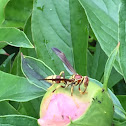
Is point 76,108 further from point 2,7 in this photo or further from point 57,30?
point 2,7

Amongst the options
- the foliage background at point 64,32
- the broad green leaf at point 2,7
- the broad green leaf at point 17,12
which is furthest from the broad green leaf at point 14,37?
the broad green leaf at point 17,12

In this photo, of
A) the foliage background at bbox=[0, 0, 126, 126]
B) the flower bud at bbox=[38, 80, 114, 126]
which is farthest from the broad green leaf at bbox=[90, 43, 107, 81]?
the flower bud at bbox=[38, 80, 114, 126]

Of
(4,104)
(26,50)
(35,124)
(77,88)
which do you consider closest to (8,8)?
(26,50)

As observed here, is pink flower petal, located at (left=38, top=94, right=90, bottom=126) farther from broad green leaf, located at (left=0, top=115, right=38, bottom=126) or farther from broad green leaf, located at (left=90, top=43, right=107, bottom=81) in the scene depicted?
broad green leaf, located at (left=90, top=43, right=107, bottom=81)

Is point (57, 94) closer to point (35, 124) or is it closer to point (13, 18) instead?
point (35, 124)

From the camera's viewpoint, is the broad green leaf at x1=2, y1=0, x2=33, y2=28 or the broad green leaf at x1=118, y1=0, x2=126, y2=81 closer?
the broad green leaf at x1=118, y1=0, x2=126, y2=81

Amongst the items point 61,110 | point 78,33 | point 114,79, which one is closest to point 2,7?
point 78,33
